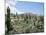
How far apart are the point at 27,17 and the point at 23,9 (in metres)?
0.17

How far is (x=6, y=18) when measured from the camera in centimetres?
173

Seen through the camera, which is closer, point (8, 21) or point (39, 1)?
point (8, 21)

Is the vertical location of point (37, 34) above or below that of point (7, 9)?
below

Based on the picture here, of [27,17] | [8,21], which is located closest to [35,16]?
[27,17]

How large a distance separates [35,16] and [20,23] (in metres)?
0.32

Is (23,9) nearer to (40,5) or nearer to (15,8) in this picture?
(15,8)

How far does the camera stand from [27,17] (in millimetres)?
1818

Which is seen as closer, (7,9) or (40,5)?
(7,9)
